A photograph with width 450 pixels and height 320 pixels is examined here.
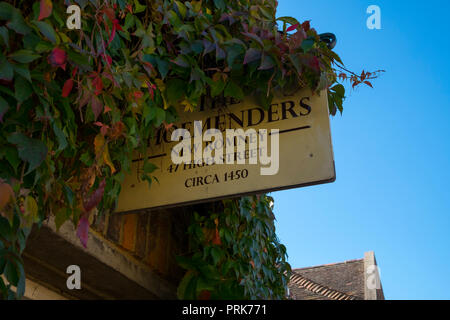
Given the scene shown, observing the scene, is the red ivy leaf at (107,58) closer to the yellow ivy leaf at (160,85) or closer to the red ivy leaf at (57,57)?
the red ivy leaf at (57,57)

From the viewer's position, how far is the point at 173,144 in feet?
7.54

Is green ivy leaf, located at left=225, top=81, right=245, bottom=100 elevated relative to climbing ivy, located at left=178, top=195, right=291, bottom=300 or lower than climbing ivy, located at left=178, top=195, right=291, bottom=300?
elevated

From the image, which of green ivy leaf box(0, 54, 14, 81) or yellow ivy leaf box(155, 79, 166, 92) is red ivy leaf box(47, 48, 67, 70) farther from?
yellow ivy leaf box(155, 79, 166, 92)

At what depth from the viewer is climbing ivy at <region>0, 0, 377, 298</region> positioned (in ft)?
4.53

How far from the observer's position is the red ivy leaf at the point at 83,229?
145 centimetres

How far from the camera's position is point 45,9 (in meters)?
1.41

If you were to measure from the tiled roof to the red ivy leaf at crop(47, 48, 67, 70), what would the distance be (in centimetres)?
1252

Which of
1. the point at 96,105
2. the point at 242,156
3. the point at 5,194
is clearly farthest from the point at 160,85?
the point at 5,194

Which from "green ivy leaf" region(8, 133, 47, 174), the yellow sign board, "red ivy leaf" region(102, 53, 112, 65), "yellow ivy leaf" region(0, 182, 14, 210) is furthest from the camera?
the yellow sign board

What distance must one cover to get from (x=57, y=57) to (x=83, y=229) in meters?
0.47

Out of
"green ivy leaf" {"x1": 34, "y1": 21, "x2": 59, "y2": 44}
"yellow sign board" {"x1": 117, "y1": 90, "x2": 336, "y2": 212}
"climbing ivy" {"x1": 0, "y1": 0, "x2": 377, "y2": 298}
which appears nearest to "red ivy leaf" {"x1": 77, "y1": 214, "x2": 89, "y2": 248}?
"climbing ivy" {"x1": 0, "y1": 0, "x2": 377, "y2": 298}

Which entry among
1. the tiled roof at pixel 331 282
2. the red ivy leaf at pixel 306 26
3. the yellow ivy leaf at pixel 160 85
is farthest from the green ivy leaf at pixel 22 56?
the tiled roof at pixel 331 282

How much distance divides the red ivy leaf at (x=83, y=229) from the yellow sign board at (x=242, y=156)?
0.69 meters
